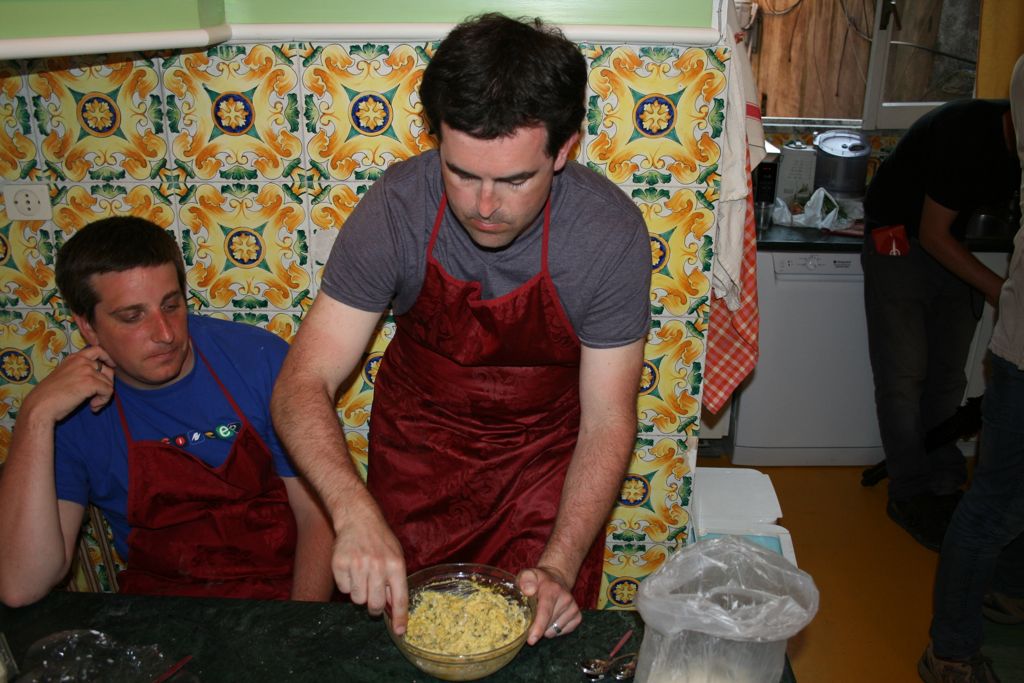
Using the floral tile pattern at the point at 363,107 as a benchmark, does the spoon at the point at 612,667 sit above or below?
below

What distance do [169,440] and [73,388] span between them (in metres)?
0.21

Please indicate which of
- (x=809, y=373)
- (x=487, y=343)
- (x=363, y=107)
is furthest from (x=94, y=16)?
(x=809, y=373)

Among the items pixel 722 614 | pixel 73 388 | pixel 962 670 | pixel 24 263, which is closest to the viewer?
pixel 722 614

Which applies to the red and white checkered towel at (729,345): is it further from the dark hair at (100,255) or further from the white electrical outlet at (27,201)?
the white electrical outlet at (27,201)

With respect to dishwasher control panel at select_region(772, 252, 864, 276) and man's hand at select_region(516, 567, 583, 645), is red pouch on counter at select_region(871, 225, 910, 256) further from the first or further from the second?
man's hand at select_region(516, 567, 583, 645)

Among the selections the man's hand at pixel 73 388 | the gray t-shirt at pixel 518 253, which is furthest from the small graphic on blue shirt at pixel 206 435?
the gray t-shirt at pixel 518 253

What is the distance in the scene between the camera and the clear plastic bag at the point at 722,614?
3.28ft

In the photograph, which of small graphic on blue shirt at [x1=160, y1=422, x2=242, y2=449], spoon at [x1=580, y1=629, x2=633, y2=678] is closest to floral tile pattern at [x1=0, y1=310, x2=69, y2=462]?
small graphic on blue shirt at [x1=160, y1=422, x2=242, y2=449]

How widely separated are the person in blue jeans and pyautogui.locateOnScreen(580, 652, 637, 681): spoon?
51.7 inches

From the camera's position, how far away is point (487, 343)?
163 cm

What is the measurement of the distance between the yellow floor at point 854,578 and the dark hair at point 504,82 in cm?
182

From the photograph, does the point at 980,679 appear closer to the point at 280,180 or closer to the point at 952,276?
the point at 952,276

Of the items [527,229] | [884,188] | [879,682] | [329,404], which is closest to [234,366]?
[329,404]

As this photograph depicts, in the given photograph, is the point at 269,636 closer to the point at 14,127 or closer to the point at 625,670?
the point at 625,670
